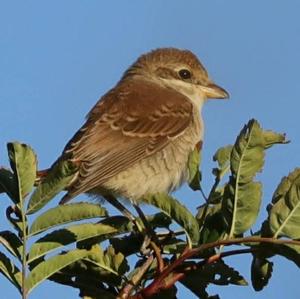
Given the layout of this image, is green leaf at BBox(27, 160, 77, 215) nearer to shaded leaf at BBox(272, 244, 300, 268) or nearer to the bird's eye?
shaded leaf at BBox(272, 244, 300, 268)

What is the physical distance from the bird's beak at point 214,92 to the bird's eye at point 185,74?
7.5 inches

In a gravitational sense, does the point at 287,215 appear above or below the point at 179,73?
below

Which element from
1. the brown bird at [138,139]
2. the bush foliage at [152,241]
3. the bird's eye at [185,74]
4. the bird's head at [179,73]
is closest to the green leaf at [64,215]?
the bush foliage at [152,241]

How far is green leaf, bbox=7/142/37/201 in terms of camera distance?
2.79 meters

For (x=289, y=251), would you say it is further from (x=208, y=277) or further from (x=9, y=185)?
(x=9, y=185)

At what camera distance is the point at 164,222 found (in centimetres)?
352

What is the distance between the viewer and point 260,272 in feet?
9.91

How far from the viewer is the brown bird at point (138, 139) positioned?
5.24m

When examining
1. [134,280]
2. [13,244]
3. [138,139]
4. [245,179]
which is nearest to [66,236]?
[13,244]

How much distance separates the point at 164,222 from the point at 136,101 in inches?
104

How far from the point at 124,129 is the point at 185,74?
61.1 inches

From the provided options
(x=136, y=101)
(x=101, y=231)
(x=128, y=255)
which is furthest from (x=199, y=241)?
(x=136, y=101)

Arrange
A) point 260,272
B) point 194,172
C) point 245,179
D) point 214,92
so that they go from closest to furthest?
point 245,179 → point 260,272 → point 194,172 → point 214,92

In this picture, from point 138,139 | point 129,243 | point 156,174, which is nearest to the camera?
point 129,243
